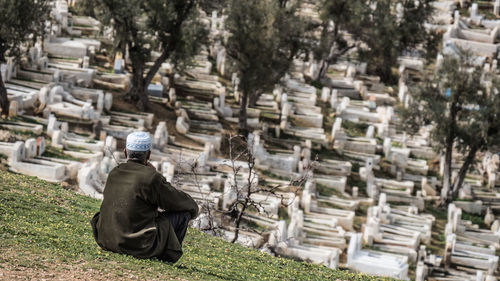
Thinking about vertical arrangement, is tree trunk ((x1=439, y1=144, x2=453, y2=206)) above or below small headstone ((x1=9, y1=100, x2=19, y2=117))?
below

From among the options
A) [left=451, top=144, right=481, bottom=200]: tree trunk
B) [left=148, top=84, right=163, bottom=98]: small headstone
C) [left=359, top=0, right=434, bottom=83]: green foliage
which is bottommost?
[left=451, top=144, right=481, bottom=200]: tree trunk

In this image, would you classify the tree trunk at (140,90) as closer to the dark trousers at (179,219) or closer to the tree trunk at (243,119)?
the tree trunk at (243,119)

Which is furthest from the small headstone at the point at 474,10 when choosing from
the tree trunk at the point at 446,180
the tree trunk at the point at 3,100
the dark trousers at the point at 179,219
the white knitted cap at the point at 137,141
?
the white knitted cap at the point at 137,141

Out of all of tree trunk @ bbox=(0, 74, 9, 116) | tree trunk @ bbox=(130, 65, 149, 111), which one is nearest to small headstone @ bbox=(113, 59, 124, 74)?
tree trunk @ bbox=(130, 65, 149, 111)

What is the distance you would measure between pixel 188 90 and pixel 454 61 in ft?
45.4

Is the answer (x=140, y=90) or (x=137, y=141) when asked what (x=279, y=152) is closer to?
(x=140, y=90)

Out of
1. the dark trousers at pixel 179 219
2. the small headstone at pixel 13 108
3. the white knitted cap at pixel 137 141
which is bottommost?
the small headstone at pixel 13 108

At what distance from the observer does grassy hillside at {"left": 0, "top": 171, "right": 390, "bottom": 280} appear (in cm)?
1512

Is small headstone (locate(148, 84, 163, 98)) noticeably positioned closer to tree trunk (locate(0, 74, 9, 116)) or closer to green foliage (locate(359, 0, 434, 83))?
tree trunk (locate(0, 74, 9, 116))

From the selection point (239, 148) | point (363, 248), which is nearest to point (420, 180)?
point (239, 148)

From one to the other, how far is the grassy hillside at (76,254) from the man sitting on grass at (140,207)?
1.42ft

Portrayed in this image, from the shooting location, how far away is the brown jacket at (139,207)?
14953 mm

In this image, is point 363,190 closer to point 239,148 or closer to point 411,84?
point 239,148

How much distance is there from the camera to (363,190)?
163 ft
